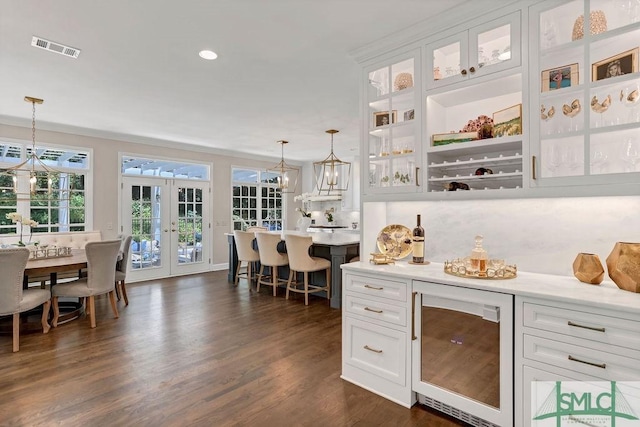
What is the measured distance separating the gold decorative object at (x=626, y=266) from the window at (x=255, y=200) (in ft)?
22.9

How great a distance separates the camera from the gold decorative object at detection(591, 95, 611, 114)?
177 centimetres

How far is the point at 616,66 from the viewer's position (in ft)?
5.72

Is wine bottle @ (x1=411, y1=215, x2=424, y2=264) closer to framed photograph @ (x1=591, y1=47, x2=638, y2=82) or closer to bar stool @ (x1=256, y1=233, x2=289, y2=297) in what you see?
framed photograph @ (x1=591, y1=47, x2=638, y2=82)

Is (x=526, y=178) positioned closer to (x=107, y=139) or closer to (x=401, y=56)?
(x=401, y=56)

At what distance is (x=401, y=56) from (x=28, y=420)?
3.54 m

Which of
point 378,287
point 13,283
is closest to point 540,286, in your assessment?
point 378,287

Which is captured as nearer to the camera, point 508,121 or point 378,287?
point 508,121

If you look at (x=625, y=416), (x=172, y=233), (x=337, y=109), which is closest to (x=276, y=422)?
(x=625, y=416)

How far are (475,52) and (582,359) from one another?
6.16 feet

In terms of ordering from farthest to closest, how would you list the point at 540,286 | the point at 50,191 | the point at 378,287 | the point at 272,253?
1. the point at 272,253
2. the point at 50,191
3. the point at 378,287
4. the point at 540,286

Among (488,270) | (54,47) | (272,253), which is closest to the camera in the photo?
(488,270)

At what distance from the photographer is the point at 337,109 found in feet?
14.8

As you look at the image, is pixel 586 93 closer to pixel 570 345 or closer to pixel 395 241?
pixel 570 345

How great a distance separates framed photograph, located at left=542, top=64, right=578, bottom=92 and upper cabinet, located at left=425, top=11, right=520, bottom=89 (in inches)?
7.3
